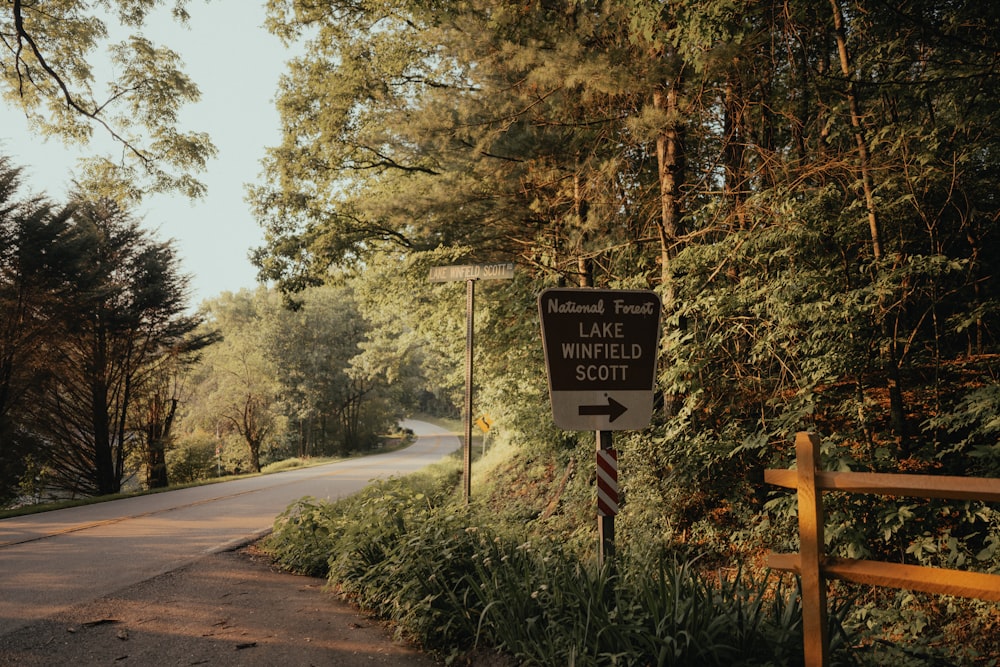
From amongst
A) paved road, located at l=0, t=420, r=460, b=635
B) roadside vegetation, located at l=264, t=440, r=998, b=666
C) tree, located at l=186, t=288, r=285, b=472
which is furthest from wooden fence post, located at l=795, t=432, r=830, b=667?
tree, located at l=186, t=288, r=285, b=472

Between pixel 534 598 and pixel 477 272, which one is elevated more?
pixel 477 272

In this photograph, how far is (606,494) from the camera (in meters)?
4.77

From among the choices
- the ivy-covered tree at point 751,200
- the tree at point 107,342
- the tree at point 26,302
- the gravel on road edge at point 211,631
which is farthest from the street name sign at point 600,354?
the tree at point 107,342

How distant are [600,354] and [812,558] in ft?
6.44

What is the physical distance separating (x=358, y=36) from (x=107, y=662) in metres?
13.8

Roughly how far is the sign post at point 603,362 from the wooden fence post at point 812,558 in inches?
60.6

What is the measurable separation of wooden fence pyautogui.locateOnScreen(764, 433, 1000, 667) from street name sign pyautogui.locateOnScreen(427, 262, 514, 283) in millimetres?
5494

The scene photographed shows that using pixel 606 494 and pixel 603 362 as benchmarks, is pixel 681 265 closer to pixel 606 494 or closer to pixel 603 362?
pixel 603 362

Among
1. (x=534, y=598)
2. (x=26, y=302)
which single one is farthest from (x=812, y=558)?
(x=26, y=302)

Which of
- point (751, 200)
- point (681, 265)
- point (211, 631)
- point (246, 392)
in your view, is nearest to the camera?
point (211, 631)

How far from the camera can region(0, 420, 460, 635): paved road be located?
20.4ft

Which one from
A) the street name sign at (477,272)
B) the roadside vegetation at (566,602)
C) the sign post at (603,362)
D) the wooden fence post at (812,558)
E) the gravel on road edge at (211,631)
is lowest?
the gravel on road edge at (211,631)

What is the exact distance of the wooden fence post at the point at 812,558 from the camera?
10.7ft

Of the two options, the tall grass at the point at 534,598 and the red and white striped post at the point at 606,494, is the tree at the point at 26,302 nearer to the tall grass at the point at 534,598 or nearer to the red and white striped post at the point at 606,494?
the tall grass at the point at 534,598
